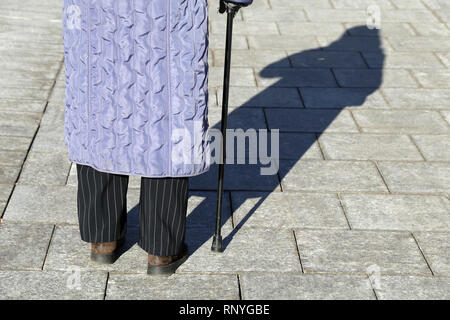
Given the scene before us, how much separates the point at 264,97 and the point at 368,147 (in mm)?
1132

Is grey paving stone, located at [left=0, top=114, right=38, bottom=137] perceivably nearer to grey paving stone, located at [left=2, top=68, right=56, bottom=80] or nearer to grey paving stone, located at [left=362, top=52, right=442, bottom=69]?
grey paving stone, located at [left=2, top=68, right=56, bottom=80]

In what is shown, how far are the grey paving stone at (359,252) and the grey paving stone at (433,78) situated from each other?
8.45ft

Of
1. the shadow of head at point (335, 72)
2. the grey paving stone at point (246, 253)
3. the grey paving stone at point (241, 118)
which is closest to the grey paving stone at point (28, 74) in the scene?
the grey paving stone at point (241, 118)

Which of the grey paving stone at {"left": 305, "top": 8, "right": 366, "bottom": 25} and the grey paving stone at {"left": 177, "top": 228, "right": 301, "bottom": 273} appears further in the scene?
the grey paving stone at {"left": 305, "top": 8, "right": 366, "bottom": 25}

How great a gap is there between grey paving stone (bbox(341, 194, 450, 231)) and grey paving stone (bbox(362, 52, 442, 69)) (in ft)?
8.18

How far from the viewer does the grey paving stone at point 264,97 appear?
6.19 meters

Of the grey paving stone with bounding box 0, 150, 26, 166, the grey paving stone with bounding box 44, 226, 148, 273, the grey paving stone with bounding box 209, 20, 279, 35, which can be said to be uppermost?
the grey paving stone with bounding box 44, 226, 148, 273

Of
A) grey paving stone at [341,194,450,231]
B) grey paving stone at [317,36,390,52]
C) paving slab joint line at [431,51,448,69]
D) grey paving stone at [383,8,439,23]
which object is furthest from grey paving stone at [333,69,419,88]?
grey paving stone at [341,194,450,231]

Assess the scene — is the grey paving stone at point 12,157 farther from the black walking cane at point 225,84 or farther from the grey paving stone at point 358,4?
the grey paving stone at point 358,4

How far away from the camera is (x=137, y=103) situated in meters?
3.56

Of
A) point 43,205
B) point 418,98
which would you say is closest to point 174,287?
point 43,205

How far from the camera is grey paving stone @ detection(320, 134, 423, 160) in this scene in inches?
212

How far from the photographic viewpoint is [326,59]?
7.21 m

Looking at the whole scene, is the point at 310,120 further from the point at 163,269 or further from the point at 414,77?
the point at 163,269
